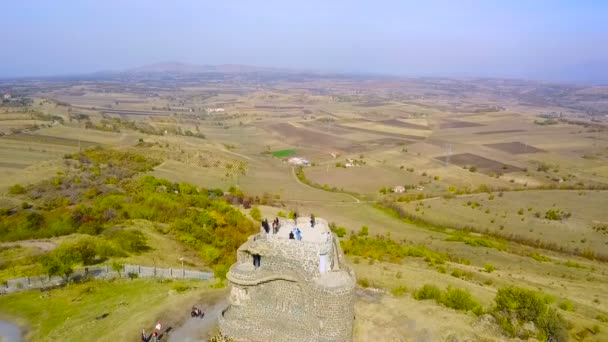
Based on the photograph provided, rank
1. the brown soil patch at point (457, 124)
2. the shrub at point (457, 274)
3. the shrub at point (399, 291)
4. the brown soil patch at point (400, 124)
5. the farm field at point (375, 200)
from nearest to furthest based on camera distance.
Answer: the farm field at point (375, 200), the shrub at point (399, 291), the shrub at point (457, 274), the brown soil patch at point (400, 124), the brown soil patch at point (457, 124)

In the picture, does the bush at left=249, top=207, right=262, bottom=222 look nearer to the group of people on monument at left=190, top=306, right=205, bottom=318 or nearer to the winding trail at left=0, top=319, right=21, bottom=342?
the group of people on monument at left=190, top=306, right=205, bottom=318

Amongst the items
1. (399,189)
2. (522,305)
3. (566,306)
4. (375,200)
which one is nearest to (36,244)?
(522,305)

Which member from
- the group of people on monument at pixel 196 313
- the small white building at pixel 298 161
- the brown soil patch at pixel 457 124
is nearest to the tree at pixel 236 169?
the small white building at pixel 298 161

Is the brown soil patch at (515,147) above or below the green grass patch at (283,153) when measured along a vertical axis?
above

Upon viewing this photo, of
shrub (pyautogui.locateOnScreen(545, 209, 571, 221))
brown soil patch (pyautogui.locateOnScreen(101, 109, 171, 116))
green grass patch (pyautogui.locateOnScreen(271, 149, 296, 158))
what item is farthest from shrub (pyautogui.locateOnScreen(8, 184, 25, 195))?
brown soil patch (pyautogui.locateOnScreen(101, 109, 171, 116))

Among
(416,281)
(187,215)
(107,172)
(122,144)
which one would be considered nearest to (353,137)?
(122,144)

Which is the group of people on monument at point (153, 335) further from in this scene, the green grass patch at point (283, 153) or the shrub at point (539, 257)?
the green grass patch at point (283, 153)

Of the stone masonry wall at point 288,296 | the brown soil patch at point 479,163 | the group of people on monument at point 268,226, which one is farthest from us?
the brown soil patch at point 479,163
